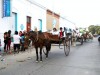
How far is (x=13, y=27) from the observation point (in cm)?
2602

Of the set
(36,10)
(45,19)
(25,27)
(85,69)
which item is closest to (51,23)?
(45,19)

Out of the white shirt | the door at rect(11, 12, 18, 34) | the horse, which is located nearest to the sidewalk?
the horse

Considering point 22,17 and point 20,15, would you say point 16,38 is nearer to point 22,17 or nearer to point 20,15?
point 20,15

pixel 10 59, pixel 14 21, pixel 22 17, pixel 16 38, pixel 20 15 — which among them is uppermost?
pixel 20 15

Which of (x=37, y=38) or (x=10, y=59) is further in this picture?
(x=10, y=59)

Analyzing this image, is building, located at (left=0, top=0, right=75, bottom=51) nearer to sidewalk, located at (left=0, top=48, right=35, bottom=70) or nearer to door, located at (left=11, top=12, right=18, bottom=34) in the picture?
door, located at (left=11, top=12, right=18, bottom=34)

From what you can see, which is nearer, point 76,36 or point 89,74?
point 89,74

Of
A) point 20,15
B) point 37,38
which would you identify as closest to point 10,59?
point 37,38

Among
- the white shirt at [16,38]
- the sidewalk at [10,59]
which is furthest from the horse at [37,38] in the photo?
the white shirt at [16,38]

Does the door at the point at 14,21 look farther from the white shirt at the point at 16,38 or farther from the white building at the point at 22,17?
the white shirt at the point at 16,38

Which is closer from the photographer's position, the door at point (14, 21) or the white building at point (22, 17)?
the white building at point (22, 17)

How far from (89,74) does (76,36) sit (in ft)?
70.9

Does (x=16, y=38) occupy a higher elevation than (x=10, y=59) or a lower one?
higher

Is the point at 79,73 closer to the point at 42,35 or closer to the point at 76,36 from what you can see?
the point at 42,35
